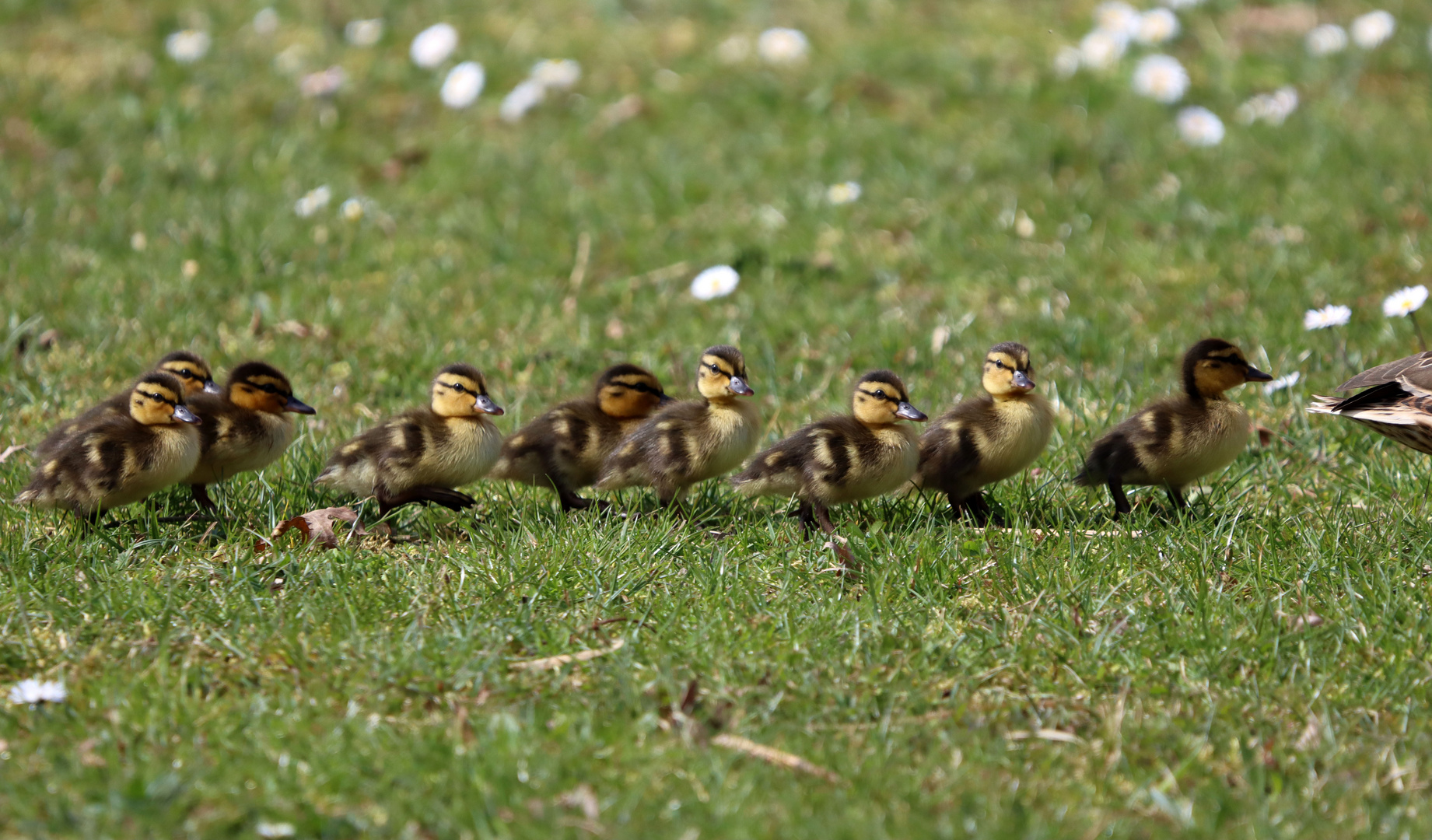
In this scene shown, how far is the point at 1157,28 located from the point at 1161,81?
98cm

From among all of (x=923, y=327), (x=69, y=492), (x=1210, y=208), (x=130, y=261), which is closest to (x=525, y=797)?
(x=69, y=492)

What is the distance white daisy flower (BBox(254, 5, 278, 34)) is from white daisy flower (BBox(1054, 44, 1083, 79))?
20.3 feet

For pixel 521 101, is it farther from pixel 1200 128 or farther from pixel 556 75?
pixel 1200 128

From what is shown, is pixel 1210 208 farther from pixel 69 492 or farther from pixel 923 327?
pixel 69 492

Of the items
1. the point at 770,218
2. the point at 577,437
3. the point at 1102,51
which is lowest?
the point at 770,218

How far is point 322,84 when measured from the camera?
35.6ft

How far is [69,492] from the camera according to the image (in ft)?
15.5

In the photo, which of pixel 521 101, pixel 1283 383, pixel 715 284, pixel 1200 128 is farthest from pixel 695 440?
pixel 521 101

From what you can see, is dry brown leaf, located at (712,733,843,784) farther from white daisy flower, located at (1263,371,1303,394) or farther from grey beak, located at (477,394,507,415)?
white daisy flower, located at (1263,371,1303,394)

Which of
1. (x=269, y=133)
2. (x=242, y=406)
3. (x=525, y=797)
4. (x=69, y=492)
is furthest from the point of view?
(x=269, y=133)

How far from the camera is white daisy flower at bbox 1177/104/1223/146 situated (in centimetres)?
967

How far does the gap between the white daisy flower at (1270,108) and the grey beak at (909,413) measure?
6275mm

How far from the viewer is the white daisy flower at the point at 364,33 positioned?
38.4 feet

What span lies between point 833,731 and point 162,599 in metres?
1.95
